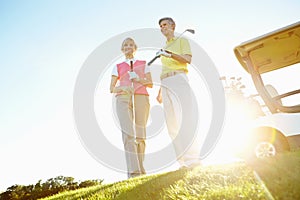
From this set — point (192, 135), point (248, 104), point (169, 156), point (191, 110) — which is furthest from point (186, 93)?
point (169, 156)

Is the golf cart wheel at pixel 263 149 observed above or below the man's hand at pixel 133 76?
below

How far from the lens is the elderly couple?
3629mm

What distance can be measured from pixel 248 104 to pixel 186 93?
0.82 metres

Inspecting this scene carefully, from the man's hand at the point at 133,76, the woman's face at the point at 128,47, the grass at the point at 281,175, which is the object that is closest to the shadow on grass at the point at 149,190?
the grass at the point at 281,175

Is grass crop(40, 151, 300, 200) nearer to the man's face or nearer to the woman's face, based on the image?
the man's face

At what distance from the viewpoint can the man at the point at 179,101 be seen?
3.53 meters

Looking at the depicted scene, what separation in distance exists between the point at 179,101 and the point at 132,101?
995 millimetres

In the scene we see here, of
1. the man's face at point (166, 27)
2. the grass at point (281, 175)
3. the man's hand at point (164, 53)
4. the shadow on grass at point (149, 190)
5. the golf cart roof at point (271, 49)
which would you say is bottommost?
the grass at point (281, 175)

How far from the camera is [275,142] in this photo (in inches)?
121

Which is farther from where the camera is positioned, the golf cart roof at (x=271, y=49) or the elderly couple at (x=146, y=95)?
the elderly couple at (x=146, y=95)

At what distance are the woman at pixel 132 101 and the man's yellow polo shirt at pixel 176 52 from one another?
0.61 m

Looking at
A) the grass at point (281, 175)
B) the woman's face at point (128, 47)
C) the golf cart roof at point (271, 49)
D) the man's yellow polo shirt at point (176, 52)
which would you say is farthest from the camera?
the woman's face at point (128, 47)

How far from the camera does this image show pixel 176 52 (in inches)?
157

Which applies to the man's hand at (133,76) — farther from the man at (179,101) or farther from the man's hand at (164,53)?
the man's hand at (164,53)
